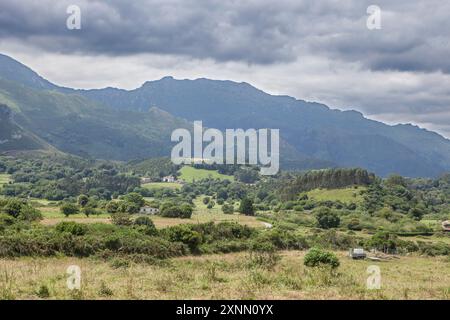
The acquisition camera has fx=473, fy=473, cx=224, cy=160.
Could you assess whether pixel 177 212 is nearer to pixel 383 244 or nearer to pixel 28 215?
pixel 28 215

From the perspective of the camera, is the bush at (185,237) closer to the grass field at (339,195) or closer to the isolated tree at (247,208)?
the isolated tree at (247,208)

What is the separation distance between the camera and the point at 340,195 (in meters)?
180

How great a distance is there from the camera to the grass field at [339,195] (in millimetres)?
172875

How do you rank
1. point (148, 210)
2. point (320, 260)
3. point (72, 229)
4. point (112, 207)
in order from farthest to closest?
point (148, 210) < point (112, 207) < point (72, 229) < point (320, 260)

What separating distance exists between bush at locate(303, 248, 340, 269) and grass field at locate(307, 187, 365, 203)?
140m

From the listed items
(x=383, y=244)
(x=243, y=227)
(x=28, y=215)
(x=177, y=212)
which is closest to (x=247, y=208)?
(x=177, y=212)

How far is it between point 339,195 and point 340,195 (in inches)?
22.2

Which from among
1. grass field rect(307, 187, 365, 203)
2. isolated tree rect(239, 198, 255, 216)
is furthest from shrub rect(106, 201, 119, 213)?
grass field rect(307, 187, 365, 203)

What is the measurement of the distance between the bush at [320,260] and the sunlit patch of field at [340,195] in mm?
139682

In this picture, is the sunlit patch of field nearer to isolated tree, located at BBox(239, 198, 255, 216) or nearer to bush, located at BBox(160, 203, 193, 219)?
isolated tree, located at BBox(239, 198, 255, 216)

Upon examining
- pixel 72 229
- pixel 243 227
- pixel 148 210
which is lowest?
pixel 148 210

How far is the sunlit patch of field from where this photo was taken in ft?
567
